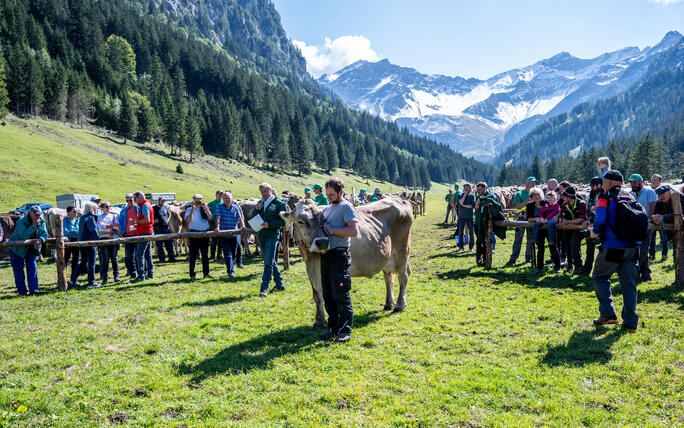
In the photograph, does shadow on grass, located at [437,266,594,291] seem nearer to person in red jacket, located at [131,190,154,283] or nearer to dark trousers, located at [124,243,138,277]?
person in red jacket, located at [131,190,154,283]

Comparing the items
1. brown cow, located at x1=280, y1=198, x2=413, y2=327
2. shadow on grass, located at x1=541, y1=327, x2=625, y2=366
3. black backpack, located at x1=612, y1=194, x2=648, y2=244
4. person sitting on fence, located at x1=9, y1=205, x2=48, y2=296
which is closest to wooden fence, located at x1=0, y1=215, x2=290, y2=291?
person sitting on fence, located at x1=9, y1=205, x2=48, y2=296

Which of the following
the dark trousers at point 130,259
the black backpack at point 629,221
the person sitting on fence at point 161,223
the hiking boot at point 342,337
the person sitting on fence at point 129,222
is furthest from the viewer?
the person sitting on fence at point 161,223

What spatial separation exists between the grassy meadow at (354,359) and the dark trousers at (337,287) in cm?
48

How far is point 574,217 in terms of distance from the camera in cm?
1155

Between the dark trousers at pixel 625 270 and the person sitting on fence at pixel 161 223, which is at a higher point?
the person sitting on fence at pixel 161 223

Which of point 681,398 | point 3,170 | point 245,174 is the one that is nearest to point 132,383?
point 681,398

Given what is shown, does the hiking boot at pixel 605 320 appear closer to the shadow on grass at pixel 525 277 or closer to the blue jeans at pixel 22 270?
the shadow on grass at pixel 525 277

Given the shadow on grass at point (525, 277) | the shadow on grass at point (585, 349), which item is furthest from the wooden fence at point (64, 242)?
the shadow on grass at point (585, 349)

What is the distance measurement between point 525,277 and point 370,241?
6848 millimetres

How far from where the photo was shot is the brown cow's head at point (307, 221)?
6.84m

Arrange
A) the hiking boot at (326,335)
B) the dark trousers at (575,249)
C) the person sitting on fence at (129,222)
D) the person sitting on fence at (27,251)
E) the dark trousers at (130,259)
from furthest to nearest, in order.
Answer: the dark trousers at (130,259) → the person sitting on fence at (129,222) → the person sitting on fence at (27,251) → the dark trousers at (575,249) → the hiking boot at (326,335)

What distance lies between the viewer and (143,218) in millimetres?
13789

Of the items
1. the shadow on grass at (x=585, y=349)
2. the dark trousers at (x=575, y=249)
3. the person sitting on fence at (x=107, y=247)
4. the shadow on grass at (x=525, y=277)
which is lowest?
the shadow on grass at (x=585, y=349)

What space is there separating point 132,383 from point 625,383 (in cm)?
748
